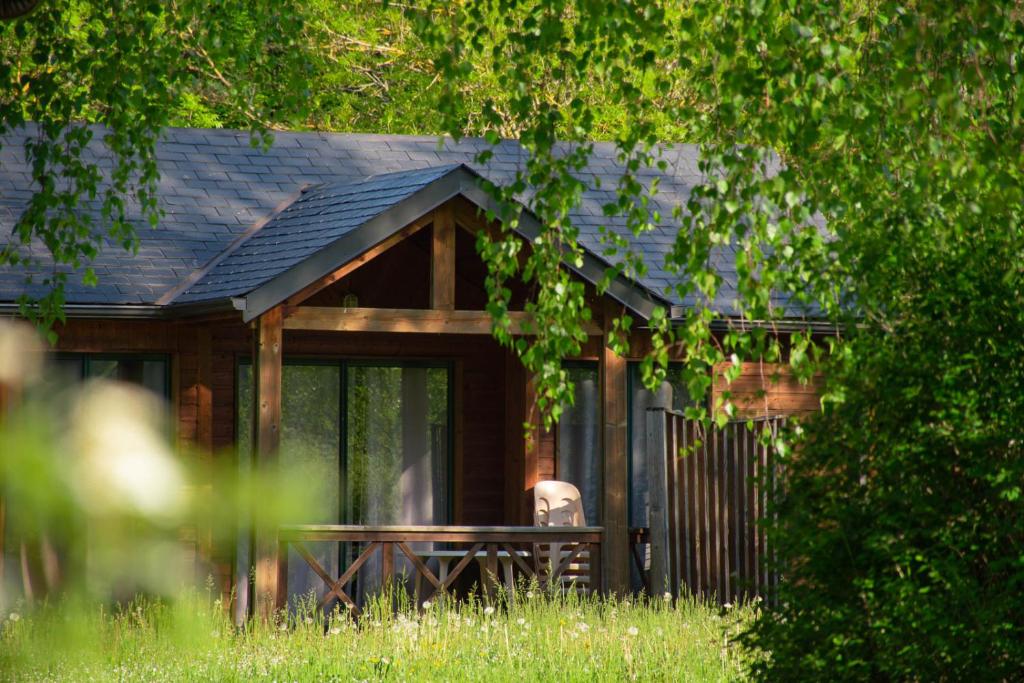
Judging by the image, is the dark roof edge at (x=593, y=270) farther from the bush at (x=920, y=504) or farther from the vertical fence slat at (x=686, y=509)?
the bush at (x=920, y=504)

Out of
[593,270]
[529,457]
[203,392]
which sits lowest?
[529,457]

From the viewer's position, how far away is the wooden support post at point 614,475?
1171 cm

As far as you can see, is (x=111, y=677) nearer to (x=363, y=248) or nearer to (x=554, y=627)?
(x=554, y=627)

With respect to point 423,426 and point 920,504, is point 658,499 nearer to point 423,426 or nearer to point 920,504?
point 423,426

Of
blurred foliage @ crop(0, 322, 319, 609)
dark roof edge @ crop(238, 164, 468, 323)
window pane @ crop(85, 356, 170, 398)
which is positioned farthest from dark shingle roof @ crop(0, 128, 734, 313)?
blurred foliage @ crop(0, 322, 319, 609)

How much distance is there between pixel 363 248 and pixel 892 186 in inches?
234

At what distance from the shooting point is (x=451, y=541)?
11.4 m

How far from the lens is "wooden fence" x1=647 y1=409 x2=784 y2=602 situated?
12.0 metres

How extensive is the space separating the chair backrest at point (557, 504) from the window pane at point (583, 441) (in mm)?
294

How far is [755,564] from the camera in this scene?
39.9 feet

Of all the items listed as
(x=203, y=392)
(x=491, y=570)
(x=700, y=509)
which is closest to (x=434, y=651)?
(x=491, y=570)

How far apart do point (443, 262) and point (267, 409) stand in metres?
1.85

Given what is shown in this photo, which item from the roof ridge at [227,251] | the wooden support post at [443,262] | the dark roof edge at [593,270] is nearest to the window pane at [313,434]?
the roof ridge at [227,251]

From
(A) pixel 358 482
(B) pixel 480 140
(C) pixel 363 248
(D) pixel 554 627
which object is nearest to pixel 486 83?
(B) pixel 480 140
